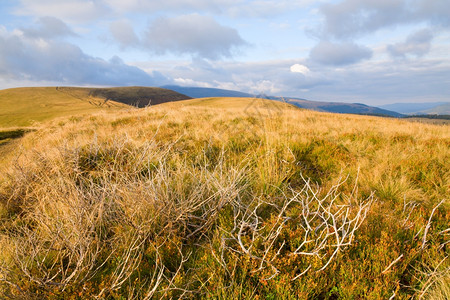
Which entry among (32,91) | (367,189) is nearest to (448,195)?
(367,189)

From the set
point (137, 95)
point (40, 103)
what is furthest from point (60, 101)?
point (137, 95)

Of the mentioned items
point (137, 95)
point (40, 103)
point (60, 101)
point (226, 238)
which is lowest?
point (226, 238)

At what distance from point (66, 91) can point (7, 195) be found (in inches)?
5424

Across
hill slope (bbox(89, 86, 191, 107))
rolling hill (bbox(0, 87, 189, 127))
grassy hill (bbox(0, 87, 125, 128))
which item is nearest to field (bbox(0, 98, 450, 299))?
rolling hill (bbox(0, 87, 189, 127))

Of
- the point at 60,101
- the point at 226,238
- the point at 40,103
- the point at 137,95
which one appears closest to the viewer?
→ the point at 226,238

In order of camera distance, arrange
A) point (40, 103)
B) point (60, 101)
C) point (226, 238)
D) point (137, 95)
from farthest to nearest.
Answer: point (137, 95) < point (60, 101) < point (40, 103) < point (226, 238)

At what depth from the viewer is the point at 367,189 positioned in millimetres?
4297

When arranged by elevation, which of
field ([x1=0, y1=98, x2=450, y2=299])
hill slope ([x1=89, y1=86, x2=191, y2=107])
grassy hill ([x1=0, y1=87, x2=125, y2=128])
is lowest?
field ([x1=0, y1=98, x2=450, y2=299])

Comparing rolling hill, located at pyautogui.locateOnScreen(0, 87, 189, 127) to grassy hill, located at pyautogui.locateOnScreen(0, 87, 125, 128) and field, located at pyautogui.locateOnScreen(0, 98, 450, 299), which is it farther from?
field, located at pyautogui.locateOnScreen(0, 98, 450, 299)

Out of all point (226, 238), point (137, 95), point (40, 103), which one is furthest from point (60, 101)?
point (226, 238)

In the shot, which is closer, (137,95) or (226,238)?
(226,238)

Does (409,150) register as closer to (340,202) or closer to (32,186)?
(340,202)

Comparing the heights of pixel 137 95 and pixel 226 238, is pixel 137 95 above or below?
above

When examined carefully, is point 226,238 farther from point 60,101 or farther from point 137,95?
point 137,95
